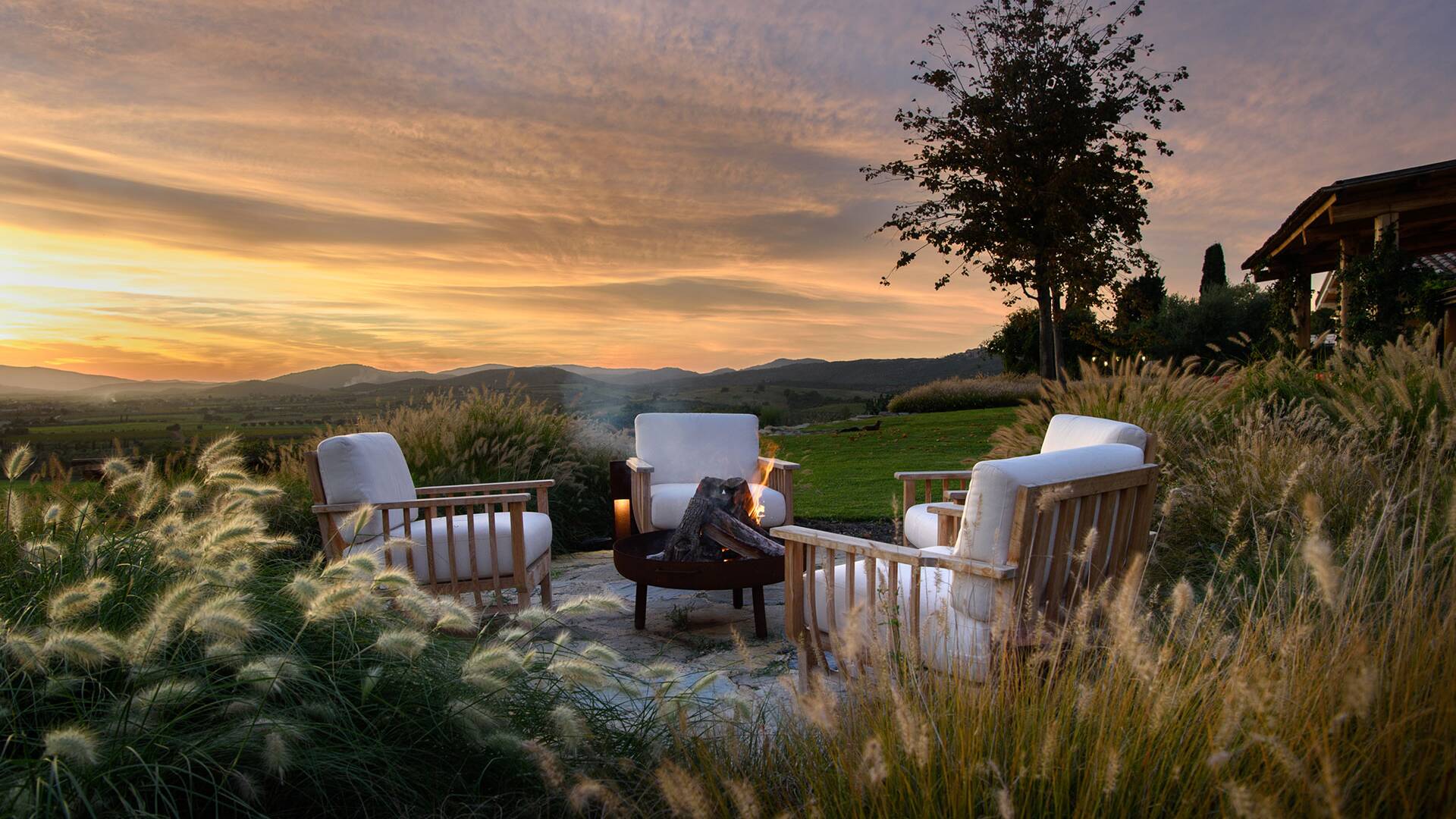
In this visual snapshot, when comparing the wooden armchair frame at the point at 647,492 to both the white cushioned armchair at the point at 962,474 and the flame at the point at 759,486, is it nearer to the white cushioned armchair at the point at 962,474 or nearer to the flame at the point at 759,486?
the flame at the point at 759,486

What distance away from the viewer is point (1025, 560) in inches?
92.7

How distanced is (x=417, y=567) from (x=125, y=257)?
3.79 m

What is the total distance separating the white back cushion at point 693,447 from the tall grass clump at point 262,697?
3.87 metres

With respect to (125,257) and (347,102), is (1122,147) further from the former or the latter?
(125,257)

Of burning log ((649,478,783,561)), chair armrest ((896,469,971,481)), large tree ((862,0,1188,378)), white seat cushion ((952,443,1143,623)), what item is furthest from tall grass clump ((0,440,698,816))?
large tree ((862,0,1188,378))

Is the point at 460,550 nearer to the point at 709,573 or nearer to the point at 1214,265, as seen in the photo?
the point at 709,573

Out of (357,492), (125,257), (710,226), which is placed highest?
(710,226)

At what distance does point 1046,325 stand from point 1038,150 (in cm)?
398

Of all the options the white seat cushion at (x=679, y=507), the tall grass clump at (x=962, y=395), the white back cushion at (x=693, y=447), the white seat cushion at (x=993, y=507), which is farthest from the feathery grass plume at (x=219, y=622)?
the tall grass clump at (x=962, y=395)

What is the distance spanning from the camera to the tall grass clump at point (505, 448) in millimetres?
6137

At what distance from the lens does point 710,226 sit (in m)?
8.40

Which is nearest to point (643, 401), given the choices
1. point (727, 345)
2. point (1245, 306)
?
point (727, 345)

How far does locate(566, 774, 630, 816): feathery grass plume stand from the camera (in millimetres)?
1303

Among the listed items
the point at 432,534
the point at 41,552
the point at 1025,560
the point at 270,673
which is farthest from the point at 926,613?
the point at 41,552
